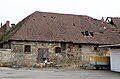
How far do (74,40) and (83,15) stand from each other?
30.0 feet

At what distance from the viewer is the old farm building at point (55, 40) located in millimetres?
32531

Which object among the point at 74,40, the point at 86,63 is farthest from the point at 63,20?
the point at 86,63

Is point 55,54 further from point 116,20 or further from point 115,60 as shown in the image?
point 116,20

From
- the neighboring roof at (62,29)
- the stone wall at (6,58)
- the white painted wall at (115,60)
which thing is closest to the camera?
the white painted wall at (115,60)

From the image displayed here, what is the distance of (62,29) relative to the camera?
36.3 m

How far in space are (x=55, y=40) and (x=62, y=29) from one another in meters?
3.39

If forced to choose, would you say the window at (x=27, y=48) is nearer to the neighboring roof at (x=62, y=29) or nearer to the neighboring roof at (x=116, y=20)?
the neighboring roof at (x=62, y=29)

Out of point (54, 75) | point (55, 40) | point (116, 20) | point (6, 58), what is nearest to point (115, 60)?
point (54, 75)

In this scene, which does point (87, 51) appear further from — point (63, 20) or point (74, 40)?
point (63, 20)

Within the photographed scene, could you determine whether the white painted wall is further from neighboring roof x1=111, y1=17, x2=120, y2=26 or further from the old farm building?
neighboring roof x1=111, y1=17, x2=120, y2=26

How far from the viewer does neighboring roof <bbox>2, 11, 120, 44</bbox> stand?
110 ft

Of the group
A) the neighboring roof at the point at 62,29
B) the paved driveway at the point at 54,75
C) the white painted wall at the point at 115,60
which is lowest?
the paved driveway at the point at 54,75

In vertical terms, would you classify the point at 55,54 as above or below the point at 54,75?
above

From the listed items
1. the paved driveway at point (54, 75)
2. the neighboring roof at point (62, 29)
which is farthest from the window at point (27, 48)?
the paved driveway at point (54, 75)
